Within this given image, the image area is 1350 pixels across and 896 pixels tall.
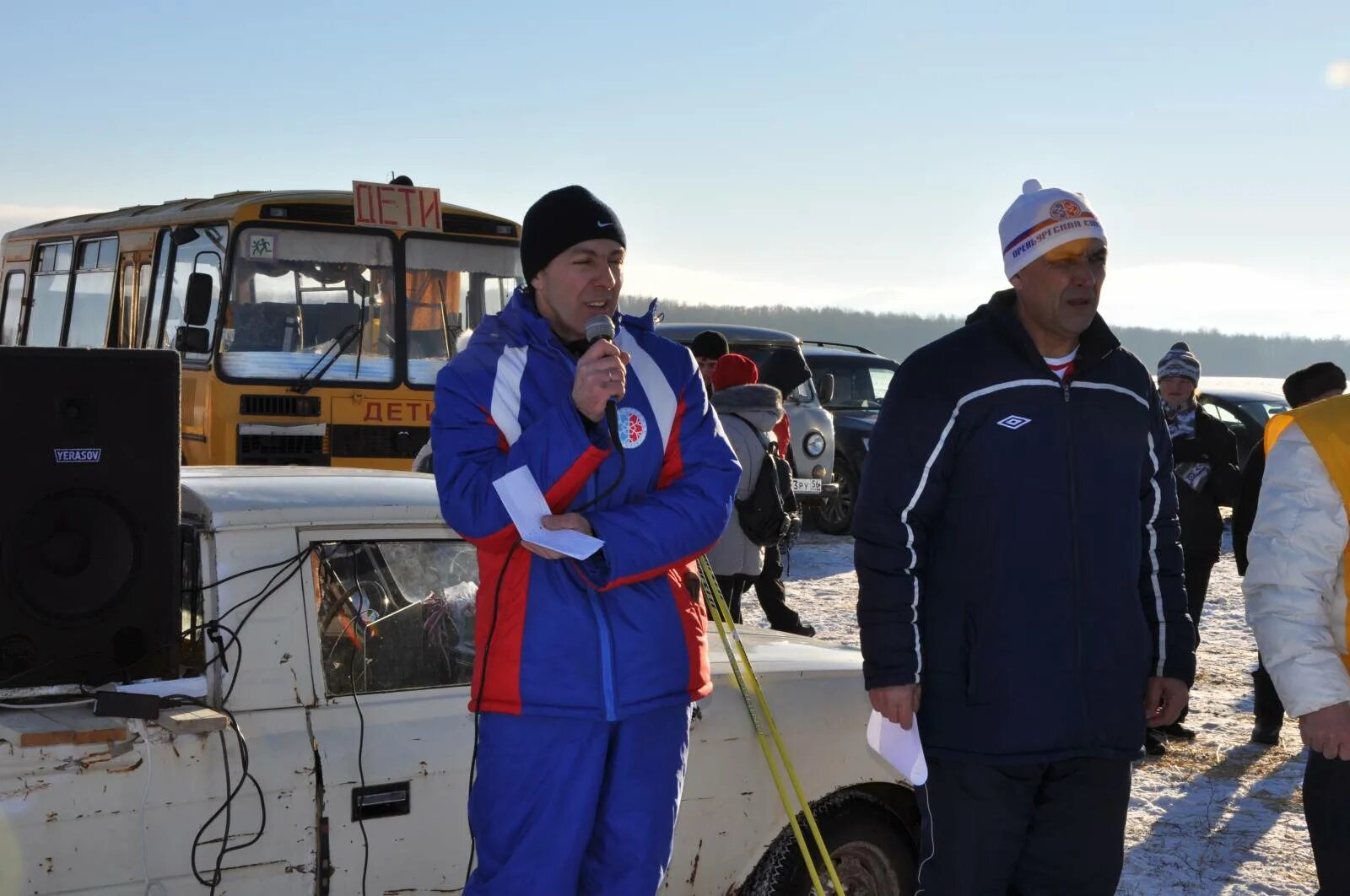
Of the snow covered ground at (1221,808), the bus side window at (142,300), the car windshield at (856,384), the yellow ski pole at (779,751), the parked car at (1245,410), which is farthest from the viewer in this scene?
the parked car at (1245,410)

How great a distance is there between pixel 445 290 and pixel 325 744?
23.6 ft

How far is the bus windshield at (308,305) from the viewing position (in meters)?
9.59

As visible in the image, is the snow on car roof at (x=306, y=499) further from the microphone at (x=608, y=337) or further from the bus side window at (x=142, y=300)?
the bus side window at (x=142, y=300)

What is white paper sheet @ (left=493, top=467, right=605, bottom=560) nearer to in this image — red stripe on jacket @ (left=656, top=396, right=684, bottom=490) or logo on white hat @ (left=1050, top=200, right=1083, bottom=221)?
red stripe on jacket @ (left=656, top=396, right=684, bottom=490)

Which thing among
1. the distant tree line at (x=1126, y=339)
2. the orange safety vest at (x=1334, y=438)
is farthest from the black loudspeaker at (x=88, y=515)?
the distant tree line at (x=1126, y=339)

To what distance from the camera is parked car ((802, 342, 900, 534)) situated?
52.3ft

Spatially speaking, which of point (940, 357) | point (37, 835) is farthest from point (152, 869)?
point (940, 357)

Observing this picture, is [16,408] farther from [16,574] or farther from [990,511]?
[990,511]

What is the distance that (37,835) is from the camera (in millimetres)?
3000

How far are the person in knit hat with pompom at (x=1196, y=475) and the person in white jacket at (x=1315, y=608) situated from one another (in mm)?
4173

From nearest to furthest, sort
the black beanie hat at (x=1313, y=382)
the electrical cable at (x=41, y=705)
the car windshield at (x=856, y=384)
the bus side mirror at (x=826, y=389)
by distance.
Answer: the electrical cable at (x=41, y=705) < the black beanie hat at (x=1313, y=382) < the bus side mirror at (x=826, y=389) < the car windshield at (x=856, y=384)

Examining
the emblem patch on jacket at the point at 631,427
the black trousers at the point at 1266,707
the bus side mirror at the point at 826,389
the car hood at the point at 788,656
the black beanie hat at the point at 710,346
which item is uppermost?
the black beanie hat at the point at 710,346

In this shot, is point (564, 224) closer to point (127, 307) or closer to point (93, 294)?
point (127, 307)

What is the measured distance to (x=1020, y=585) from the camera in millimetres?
3150
